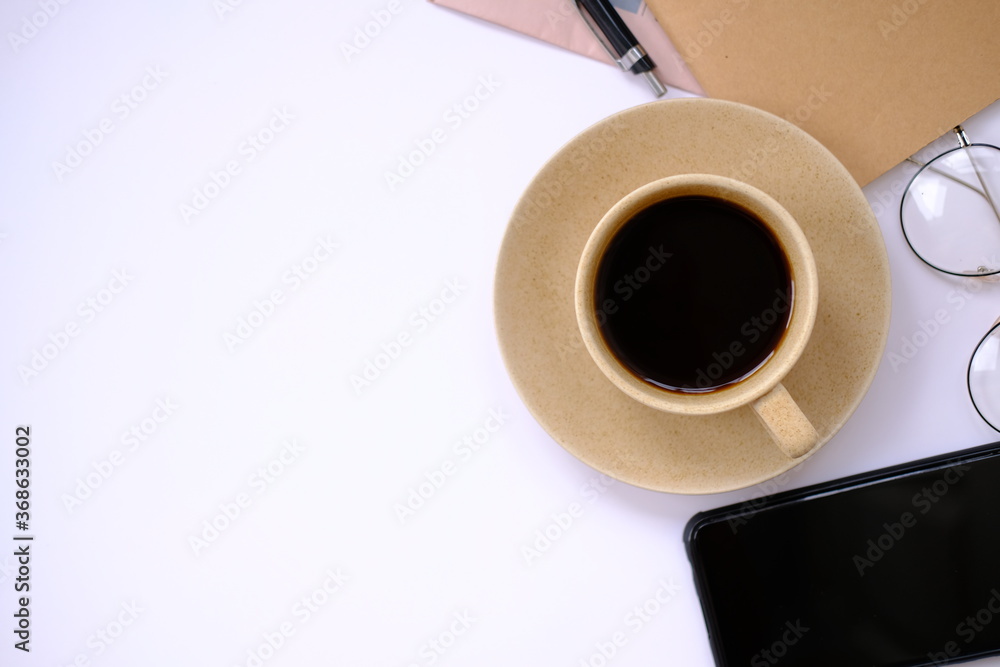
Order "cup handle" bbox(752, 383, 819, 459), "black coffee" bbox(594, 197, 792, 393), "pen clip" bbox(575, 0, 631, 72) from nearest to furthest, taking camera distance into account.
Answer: "cup handle" bbox(752, 383, 819, 459) < "black coffee" bbox(594, 197, 792, 393) < "pen clip" bbox(575, 0, 631, 72)

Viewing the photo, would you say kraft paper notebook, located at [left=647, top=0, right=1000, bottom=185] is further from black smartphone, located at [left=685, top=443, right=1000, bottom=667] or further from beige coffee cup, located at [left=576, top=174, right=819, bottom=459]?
black smartphone, located at [left=685, top=443, right=1000, bottom=667]

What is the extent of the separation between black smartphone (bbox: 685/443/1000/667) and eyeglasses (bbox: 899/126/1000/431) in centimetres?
8

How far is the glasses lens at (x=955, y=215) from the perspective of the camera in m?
0.73

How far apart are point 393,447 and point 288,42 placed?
497mm

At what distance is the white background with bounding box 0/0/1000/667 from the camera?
2.52ft

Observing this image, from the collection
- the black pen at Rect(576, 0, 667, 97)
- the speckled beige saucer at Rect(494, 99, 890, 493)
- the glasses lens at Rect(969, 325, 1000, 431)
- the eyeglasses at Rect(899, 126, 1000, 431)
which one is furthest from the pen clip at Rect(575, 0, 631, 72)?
the glasses lens at Rect(969, 325, 1000, 431)

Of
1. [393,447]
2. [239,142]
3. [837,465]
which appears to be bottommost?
[837,465]

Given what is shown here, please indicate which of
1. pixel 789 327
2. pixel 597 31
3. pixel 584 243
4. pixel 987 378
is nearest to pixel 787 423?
pixel 789 327

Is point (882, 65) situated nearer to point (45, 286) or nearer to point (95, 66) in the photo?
point (95, 66)

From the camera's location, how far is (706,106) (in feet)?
2.04

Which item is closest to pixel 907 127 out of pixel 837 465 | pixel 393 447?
pixel 837 465

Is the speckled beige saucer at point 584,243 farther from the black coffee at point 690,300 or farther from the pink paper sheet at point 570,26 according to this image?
the pink paper sheet at point 570,26

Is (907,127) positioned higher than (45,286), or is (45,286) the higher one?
(45,286)

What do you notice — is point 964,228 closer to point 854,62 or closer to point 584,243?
point 854,62
